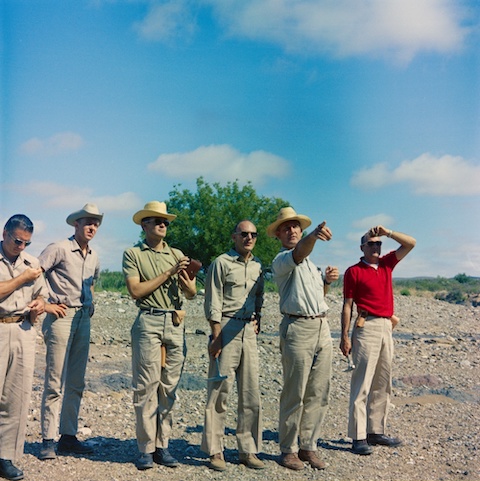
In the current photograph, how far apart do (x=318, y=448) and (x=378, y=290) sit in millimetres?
1678

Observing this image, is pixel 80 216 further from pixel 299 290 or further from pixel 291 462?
pixel 291 462

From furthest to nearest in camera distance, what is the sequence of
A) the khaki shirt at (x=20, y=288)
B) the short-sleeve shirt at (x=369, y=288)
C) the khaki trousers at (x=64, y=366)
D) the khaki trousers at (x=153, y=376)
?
1. the short-sleeve shirt at (x=369, y=288)
2. the khaki trousers at (x=64, y=366)
3. the khaki trousers at (x=153, y=376)
4. the khaki shirt at (x=20, y=288)

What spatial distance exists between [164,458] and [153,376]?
0.74 m

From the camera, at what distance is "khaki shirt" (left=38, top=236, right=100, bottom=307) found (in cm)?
582

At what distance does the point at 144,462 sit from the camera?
554 cm

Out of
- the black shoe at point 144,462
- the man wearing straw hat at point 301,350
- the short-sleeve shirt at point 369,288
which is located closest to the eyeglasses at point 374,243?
the short-sleeve shirt at point 369,288

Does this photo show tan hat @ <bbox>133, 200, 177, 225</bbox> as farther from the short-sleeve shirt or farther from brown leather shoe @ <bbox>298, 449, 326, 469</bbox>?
brown leather shoe @ <bbox>298, 449, 326, 469</bbox>

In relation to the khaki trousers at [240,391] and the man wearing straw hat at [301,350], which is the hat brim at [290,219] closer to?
the man wearing straw hat at [301,350]

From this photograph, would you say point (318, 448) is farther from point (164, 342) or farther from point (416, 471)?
point (164, 342)

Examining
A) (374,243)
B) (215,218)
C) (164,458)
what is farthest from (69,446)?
(215,218)

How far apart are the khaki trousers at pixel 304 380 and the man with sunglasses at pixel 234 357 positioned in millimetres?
272

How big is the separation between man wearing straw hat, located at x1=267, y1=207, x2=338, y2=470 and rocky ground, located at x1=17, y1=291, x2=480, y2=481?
26 centimetres

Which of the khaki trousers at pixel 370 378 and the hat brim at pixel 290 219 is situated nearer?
the hat brim at pixel 290 219

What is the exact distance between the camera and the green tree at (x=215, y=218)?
34906 mm
